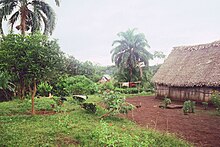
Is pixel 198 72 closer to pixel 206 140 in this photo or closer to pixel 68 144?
pixel 206 140

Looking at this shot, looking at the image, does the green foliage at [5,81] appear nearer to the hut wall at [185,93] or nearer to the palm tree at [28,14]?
the palm tree at [28,14]

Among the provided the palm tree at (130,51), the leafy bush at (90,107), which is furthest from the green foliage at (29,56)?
the palm tree at (130,51)

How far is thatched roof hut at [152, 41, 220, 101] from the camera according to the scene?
1420 centimetres

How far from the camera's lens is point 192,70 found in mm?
15969

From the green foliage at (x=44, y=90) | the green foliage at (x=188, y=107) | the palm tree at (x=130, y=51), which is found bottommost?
the green foliage at (x=188, y=107)

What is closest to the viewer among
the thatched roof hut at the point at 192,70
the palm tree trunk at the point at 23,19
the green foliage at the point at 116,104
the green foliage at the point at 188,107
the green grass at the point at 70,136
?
the green grass at the point at 70,136

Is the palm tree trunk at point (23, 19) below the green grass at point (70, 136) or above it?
above

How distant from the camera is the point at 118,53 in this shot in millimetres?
26719

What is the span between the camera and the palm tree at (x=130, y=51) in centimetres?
2572

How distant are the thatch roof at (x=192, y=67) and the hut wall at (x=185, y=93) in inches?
26.8

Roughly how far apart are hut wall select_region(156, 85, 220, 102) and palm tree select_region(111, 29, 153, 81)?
6891 millimetres

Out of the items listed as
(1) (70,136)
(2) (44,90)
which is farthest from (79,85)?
(1) (70,136)

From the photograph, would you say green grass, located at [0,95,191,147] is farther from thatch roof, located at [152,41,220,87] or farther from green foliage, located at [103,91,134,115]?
thatch roof, located at [152,41,220,87]

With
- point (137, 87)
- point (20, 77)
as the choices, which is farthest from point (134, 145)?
point (137, 87)
